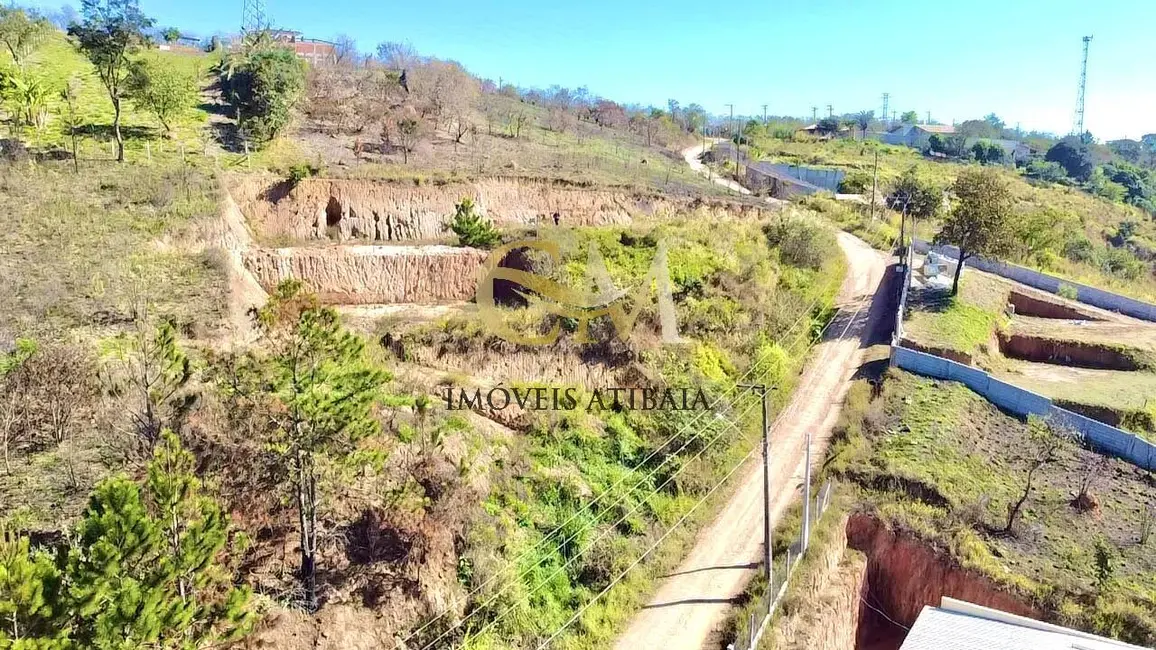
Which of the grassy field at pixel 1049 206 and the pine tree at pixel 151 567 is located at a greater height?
the grassy field at pixel 1049 206

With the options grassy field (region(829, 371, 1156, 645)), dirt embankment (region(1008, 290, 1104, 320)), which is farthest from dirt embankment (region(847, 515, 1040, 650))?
dirt embankment (region(1008, 290, 1104, 320))

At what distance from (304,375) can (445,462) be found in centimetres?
554

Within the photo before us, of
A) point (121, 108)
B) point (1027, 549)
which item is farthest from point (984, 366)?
point (121, 108)

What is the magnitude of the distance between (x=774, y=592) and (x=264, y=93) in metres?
35.9

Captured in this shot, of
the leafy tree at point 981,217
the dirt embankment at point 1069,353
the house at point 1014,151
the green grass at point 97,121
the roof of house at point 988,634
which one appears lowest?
the roof of house at point 988,634

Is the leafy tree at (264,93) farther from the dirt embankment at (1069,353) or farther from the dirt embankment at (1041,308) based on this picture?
the dirt embankment at (1041,308)

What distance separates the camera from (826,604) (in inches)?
637

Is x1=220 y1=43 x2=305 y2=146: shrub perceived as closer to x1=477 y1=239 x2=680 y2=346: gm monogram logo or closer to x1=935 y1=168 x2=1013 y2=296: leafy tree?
x1=477 y1=239 x2=680 y2=346: gm monogram logo

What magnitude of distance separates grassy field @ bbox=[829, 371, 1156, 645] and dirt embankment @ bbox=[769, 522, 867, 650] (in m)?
1.84

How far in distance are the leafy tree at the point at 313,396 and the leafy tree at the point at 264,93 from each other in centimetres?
2728

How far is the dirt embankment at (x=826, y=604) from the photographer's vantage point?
49.3ft

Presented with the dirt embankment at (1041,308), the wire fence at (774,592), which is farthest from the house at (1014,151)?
the wire fence at (774,592)

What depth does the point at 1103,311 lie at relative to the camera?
32844 mm

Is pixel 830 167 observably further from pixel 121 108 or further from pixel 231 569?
pixel 231 569
